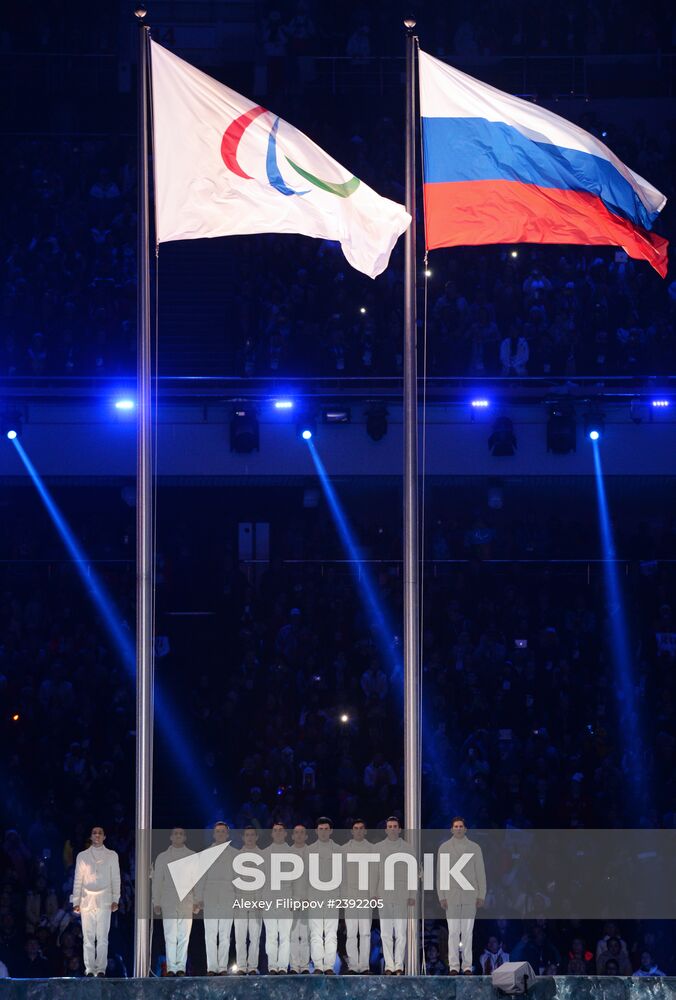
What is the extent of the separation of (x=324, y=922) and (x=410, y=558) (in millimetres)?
4290

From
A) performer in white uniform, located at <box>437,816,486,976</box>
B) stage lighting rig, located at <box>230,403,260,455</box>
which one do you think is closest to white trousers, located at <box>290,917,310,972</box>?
performer in white uniform, located at <box>437,816,486,976</box>

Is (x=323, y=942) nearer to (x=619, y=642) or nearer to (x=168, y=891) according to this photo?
(x=168, y=891)

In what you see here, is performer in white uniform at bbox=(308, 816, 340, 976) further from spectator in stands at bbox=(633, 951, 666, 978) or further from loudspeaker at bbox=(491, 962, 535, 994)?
loudspeaker at bbox=(491, 962, 535, 994)

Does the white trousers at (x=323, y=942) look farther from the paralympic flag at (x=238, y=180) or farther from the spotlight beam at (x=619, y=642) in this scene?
the spotlight beam at (x=619, y=642)

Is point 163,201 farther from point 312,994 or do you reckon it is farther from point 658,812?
point 658,812

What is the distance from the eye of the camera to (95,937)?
16.1 meters

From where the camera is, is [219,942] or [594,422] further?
[594,422]

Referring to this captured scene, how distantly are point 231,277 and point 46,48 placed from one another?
8.28 m

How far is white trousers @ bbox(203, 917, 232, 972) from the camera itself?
1672 cm

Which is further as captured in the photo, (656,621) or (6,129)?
(6,129)

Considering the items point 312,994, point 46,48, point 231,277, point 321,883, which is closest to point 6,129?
point 46,48

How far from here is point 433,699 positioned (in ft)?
84.6

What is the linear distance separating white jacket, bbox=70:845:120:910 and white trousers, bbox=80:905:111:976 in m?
0.12

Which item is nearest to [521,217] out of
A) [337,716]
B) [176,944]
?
[176,944]
